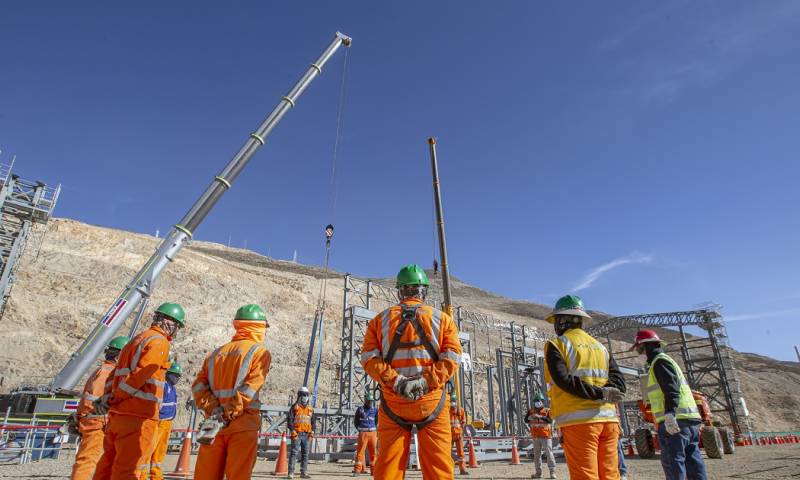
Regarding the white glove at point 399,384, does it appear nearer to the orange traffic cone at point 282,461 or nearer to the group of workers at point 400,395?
the group of workers at point 400,395

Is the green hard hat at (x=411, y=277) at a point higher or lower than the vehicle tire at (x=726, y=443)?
higher

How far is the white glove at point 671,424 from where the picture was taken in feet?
14.9

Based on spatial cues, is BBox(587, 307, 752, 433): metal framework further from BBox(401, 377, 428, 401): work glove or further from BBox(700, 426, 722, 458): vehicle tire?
BBox(401, 377, 428, 401): work glove

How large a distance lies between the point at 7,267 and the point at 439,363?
2752cm

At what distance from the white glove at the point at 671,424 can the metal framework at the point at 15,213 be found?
2768 centimetres

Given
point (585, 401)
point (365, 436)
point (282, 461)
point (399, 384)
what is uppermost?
point (399, 384)

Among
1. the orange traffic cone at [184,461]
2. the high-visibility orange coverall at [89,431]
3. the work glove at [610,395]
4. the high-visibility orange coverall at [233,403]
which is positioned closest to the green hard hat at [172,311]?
the high-visibility orange coverall at [233,403]

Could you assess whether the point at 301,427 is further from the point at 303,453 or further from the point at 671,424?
the point at 671,424

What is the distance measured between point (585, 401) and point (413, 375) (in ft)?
4.23

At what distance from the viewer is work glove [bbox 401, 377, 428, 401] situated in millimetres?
3201

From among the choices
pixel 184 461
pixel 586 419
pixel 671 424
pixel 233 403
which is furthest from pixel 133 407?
pixel 184 461

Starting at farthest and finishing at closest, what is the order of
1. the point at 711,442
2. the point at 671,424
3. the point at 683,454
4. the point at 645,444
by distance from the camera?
the point at 645,444
the point at 711,442
the point at 683,454
the point at 671,424

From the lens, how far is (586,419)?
3.36m

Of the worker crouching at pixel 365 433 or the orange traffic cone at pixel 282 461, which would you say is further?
the worker crouching at pixel 365 433
